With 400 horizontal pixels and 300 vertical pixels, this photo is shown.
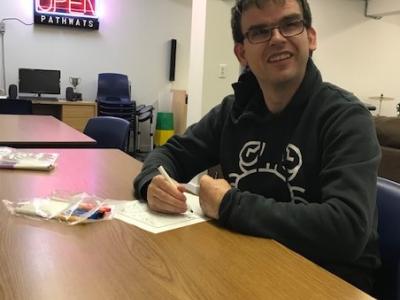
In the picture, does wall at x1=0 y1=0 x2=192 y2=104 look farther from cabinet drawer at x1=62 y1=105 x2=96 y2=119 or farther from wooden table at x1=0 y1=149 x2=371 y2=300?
wooden table at x1=0 y1=149 x2=371 y2=300

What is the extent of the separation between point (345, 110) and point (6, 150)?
1.35m

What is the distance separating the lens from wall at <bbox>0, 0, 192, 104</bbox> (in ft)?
20.0

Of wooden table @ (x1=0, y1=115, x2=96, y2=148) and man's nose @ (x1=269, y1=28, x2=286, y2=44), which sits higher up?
man's nose @ (x1=269, y1=28, x2=286, y2=44)

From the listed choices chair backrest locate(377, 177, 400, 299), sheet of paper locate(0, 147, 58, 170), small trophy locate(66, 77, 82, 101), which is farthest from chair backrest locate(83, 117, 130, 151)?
small trophy locate(66, 77, 82, 101)

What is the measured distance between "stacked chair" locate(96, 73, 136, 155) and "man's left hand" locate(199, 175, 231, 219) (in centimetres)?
519

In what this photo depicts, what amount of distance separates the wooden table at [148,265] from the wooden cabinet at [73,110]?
5030 millimetres

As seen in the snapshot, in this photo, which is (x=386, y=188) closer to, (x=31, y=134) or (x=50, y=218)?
(x=50, y=218)

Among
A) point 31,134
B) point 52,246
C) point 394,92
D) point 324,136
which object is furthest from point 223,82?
point 394,92

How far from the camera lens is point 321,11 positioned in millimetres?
5758

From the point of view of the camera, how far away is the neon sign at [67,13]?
20.1ft

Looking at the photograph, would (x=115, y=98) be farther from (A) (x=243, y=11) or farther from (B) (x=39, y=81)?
(A) (x=243, y=11)

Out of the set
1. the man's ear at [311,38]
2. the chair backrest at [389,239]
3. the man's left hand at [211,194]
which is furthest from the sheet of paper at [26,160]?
the chair backrest at [389,239]

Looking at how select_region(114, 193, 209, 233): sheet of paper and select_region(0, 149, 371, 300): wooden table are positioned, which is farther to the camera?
select_region(114, 193, 209, 233): sheet of paper

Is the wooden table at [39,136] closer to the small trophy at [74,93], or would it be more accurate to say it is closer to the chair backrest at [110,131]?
the chair backrest at [110,131]
